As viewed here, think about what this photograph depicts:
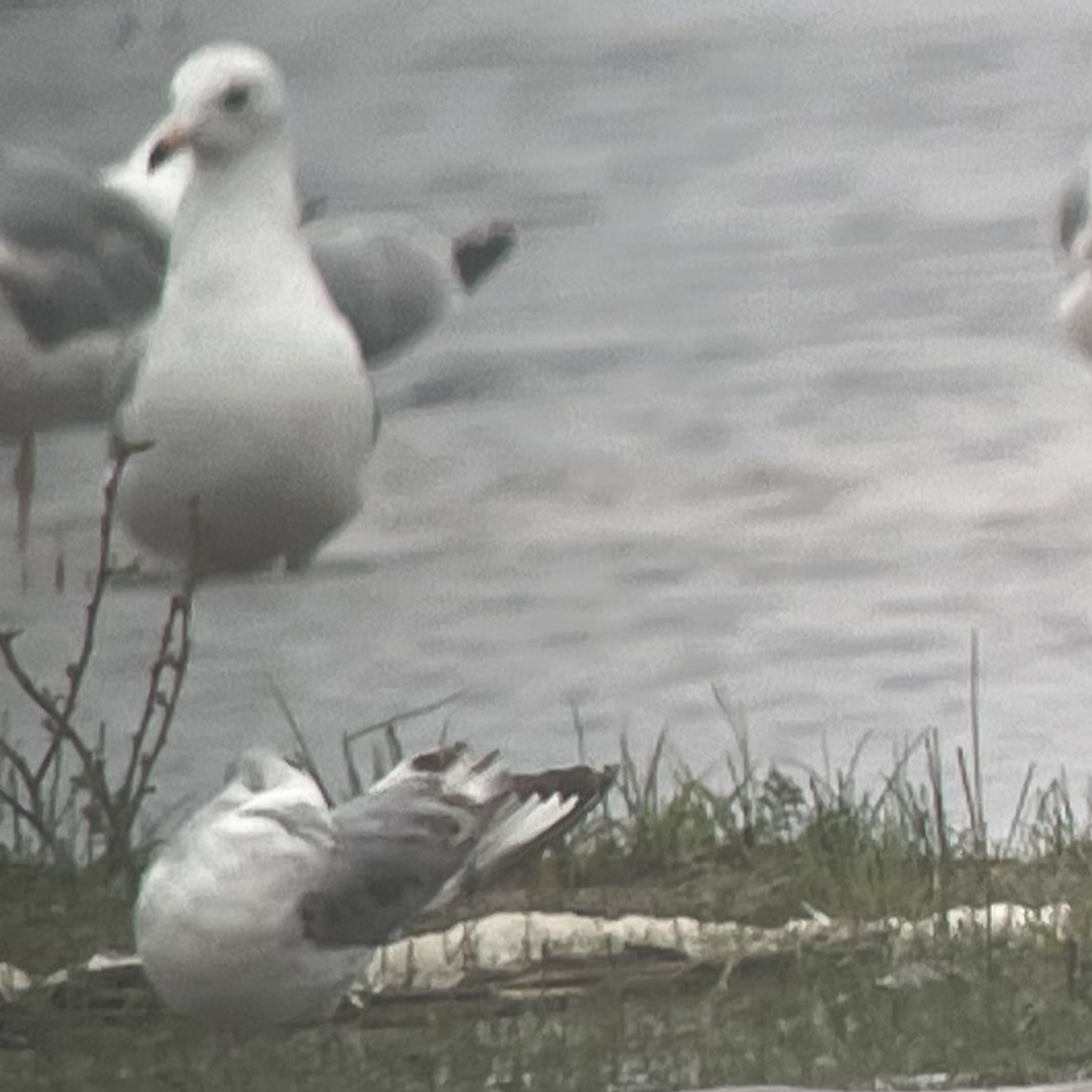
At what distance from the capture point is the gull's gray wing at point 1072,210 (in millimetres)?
4363

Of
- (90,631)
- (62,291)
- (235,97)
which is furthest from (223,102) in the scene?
(90,631)

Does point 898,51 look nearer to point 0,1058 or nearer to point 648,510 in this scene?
point 648,510

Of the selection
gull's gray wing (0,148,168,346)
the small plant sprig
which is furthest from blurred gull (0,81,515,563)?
the small plant sprig

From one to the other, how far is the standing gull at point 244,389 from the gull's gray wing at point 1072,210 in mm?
803

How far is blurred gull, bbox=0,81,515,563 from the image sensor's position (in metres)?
4.27

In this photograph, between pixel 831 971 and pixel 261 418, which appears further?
pixel 261 418

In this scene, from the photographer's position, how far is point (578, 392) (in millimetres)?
4332

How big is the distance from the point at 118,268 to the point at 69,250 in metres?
0.09

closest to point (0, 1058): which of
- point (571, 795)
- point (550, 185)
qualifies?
point (571, 795)

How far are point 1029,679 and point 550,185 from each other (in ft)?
2.50

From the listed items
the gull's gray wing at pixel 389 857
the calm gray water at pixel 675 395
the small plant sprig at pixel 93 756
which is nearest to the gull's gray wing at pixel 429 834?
the gull's gray wing at pixel 389 857

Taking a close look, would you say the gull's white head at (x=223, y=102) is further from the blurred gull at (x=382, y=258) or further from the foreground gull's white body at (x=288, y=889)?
the foreground gull's white body at (x=288, y=889)

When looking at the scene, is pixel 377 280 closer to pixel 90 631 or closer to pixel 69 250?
pixel 69 250

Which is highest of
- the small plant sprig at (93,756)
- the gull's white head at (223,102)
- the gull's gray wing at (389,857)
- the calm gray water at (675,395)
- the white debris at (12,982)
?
the gull's white head at (223,102)
